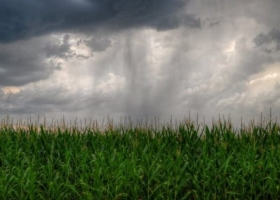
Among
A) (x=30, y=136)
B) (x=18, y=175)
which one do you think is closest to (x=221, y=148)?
(x=18, y=175)

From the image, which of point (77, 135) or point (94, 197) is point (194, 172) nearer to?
point (94, 197)

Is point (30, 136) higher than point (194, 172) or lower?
higher

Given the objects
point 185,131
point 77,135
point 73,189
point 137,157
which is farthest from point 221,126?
point 73,189

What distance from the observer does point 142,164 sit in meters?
9.62

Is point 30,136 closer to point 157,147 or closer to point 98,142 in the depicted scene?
point 98,142

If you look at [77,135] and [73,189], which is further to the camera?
[77,135]

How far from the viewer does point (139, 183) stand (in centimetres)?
919

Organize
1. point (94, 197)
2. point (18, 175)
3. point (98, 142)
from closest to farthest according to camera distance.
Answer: point (94, 197) → point (18, 175) → point (98, 142)

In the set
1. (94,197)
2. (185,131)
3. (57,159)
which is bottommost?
(94,197)

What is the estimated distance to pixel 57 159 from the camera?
426 inches

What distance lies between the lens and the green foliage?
9062 millimetres

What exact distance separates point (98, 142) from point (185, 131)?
2.07 metres

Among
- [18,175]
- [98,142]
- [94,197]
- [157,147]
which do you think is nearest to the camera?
[94,197]

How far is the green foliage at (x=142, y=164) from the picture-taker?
29.7 ft
